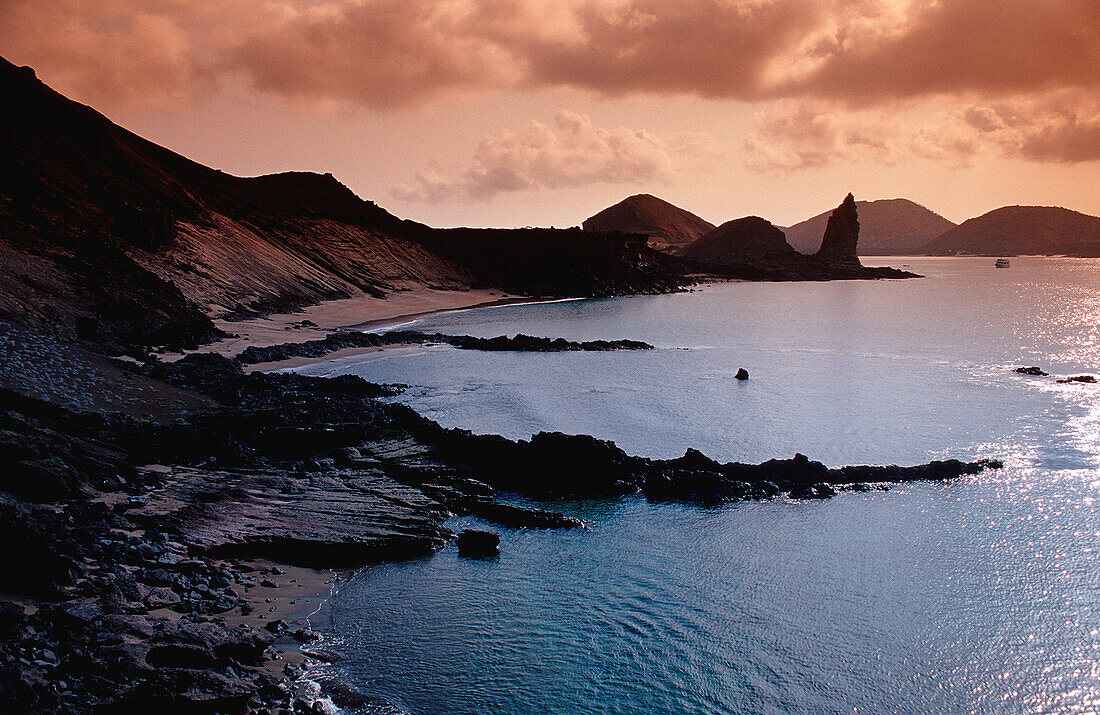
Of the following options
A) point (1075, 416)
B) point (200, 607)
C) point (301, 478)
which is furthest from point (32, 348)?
point (1075, 416)

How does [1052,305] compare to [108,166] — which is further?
[1052,305]

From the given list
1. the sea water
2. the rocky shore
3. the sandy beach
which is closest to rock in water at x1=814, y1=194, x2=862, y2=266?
the sandy beach

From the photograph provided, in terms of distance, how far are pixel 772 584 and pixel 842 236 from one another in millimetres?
153684

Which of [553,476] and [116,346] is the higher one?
[116,346]

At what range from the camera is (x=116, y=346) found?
2858 centimetres

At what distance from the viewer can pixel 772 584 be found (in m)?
14.5

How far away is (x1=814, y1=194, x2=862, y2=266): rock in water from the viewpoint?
505 feet

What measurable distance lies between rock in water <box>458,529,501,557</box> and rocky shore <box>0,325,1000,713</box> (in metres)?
0.61

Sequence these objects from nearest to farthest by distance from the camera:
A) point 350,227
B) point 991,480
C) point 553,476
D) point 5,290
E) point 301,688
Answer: point 301,688 → point 553,476 → point 991,480 → point 5,290 → point 350,227

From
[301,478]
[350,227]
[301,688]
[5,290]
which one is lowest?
[301,688]

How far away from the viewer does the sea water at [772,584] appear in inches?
434

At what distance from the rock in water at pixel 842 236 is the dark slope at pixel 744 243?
43.9ft

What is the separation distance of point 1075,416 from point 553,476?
20629 mm

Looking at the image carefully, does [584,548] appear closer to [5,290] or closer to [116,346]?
[116,346]
